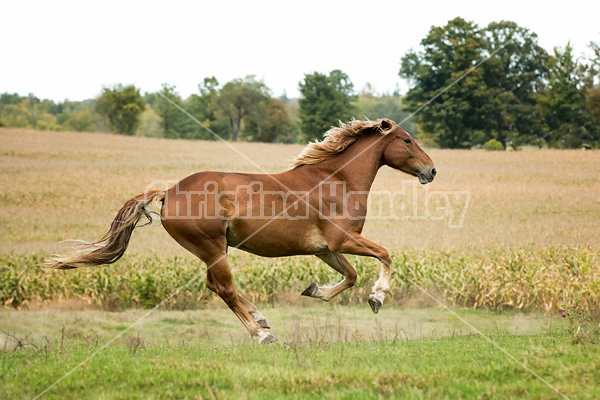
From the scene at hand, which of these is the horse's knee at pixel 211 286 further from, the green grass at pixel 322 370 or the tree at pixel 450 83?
the tree at pixel 450 83

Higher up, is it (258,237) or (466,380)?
(258,237)

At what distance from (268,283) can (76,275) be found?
402cm

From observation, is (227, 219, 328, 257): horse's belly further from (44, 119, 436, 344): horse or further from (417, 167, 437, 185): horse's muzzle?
(417, 167, 437, 185): horse's muzzle

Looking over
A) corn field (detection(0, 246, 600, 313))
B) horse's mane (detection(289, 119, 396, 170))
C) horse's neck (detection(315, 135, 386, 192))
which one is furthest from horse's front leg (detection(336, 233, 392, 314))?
corn field (detection(0, 246, 600, 313))

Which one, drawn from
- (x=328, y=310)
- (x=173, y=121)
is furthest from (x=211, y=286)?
(x=173, y=121)

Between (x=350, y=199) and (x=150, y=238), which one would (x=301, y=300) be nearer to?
(x=350, y=199)

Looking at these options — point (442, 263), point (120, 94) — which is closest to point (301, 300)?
point (442, 263)

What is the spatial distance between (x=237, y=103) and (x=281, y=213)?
223 feet

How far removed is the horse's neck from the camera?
819 cm

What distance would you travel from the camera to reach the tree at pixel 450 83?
183 ft

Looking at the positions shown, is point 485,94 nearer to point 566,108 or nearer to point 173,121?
point 566,108

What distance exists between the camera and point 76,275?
1328 cm

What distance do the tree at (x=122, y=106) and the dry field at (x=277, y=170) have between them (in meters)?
24.2

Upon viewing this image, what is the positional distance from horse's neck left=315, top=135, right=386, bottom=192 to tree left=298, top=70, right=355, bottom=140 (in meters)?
48.0
